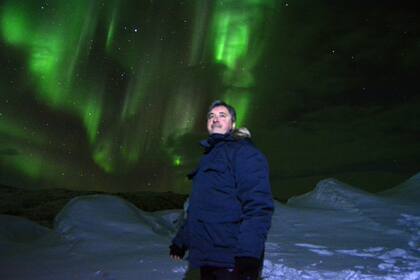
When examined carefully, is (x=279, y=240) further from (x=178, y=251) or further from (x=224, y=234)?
(x=224, y=234)

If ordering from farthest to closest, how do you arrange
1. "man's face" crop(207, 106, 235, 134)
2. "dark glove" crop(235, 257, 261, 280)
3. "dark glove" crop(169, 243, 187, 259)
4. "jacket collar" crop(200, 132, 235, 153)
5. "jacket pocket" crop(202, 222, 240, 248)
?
1. "dark glove" crop(169, 243, 187, 259)
2. "man's face" crop(207, 106, 235, 134)
3. "jacket collar" crop(200, 132, 235, 153)
4. "jacket pocket" crop(202, 222, 240, 248)
5. "dark glove" crop(235, 257, 261, 280)

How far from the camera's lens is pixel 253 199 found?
221 centimetres

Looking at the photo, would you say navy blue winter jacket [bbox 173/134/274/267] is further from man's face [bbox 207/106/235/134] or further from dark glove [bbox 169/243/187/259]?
dark glove [bbox 169/243/187/259]

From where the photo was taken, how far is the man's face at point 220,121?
261cm

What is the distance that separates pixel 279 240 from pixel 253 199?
15.7 feet

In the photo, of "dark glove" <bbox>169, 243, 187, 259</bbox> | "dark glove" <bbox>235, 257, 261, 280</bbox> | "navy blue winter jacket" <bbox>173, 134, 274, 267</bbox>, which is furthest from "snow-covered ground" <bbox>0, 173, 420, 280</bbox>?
"dark glove" <bbox>235, 257, 261, 280</bbox>

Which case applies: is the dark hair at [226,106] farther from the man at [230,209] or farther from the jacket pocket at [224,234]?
the jacket pocket at [224,234]

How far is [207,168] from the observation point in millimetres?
2457

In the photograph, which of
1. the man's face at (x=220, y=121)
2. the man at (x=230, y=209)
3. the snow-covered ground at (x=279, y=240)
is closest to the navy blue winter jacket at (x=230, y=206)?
the man at (x=230, y=209)

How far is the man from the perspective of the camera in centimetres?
216

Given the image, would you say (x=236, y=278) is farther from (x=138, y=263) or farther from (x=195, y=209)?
(x=138, y=263)

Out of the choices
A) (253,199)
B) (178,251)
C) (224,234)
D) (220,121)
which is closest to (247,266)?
(224,234)

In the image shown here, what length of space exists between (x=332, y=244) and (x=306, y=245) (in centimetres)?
40

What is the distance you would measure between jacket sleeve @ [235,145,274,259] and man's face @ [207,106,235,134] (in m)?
0.31
